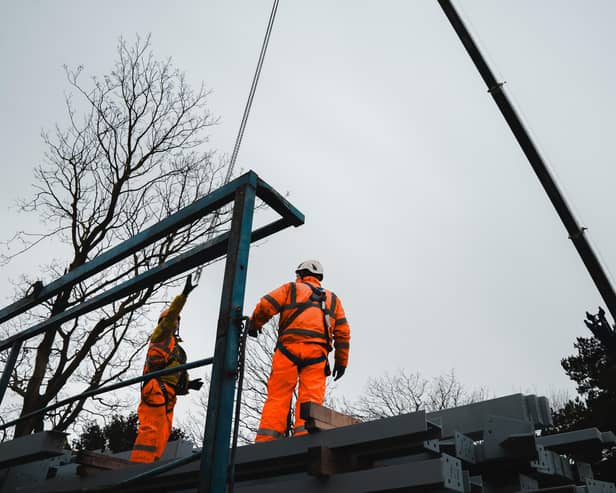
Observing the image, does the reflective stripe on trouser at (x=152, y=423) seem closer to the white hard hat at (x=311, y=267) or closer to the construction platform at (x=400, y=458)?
the construction platform at (x=400, y=458)

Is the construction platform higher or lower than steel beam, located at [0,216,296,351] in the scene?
lower

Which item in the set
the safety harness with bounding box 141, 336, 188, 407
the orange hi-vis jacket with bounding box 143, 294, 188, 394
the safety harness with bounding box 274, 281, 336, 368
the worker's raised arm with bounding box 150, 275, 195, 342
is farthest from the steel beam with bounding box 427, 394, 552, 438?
the safety harness with bounding box 141, 336, 188, 407

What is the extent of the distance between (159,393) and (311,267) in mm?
2294

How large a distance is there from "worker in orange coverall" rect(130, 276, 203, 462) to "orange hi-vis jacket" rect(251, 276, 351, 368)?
100cm

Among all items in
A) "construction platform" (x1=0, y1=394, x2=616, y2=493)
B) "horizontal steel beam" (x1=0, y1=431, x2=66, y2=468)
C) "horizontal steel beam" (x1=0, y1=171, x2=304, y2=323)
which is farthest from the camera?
"horizontal steel beam" (x1=0, y1=431, x2=66, y2=468)

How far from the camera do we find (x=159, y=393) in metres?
6.40

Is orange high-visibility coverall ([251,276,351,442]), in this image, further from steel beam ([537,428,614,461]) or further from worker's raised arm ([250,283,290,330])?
steel beam ([537,428,614,461])

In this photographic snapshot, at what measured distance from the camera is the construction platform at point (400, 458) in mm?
2930

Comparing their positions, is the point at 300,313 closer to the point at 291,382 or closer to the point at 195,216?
the point at 291,382

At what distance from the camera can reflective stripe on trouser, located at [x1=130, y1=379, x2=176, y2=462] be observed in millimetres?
5957

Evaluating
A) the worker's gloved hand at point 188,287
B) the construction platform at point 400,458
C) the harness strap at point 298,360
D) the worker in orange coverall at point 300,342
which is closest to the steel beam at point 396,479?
the construction platform at point 400,458

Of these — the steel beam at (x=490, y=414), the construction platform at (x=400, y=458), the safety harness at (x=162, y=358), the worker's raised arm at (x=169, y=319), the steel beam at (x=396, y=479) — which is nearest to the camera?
the steel beam at (x=396, y=479)

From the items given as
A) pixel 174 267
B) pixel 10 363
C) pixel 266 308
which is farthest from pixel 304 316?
pixel 10 363

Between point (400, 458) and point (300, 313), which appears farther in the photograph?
point (300, 313)
